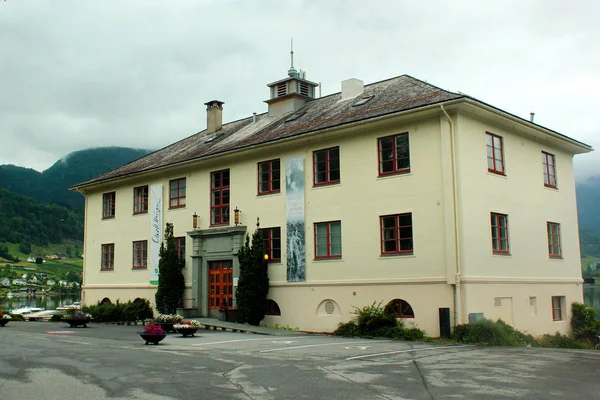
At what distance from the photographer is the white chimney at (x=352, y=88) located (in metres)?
29.3

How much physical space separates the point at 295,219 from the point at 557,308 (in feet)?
36.9

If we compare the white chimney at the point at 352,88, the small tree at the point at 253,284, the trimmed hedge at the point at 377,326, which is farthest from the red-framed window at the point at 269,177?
the trimmed hedge at the point at 377,326

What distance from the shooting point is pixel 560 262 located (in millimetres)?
Result: 27000

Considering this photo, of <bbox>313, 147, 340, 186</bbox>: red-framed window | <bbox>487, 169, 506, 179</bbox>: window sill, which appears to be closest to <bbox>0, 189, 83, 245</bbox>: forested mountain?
<bbox>313, 147, 340, 186</bbox>: red-framed window

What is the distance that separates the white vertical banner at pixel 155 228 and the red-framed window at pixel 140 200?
0.87m

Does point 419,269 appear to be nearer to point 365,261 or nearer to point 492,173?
point 365,261

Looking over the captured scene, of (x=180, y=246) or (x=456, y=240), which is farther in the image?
(x=180, y=246)

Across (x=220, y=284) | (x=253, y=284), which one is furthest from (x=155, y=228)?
(x=253, y=284)

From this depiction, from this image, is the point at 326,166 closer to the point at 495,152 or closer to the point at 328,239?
the point at 328,239

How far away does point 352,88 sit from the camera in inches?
1158

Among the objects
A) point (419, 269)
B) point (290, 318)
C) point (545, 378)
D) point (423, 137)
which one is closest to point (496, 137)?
point (423, 137)

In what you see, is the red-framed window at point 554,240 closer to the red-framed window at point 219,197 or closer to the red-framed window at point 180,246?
the red-framed window at point 219,197

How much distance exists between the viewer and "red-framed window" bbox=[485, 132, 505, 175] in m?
23.8

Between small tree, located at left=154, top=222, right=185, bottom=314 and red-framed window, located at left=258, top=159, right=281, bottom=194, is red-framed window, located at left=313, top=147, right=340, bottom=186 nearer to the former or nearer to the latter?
red-framed window, located at left=258, top=159, right=281, bottom=194
